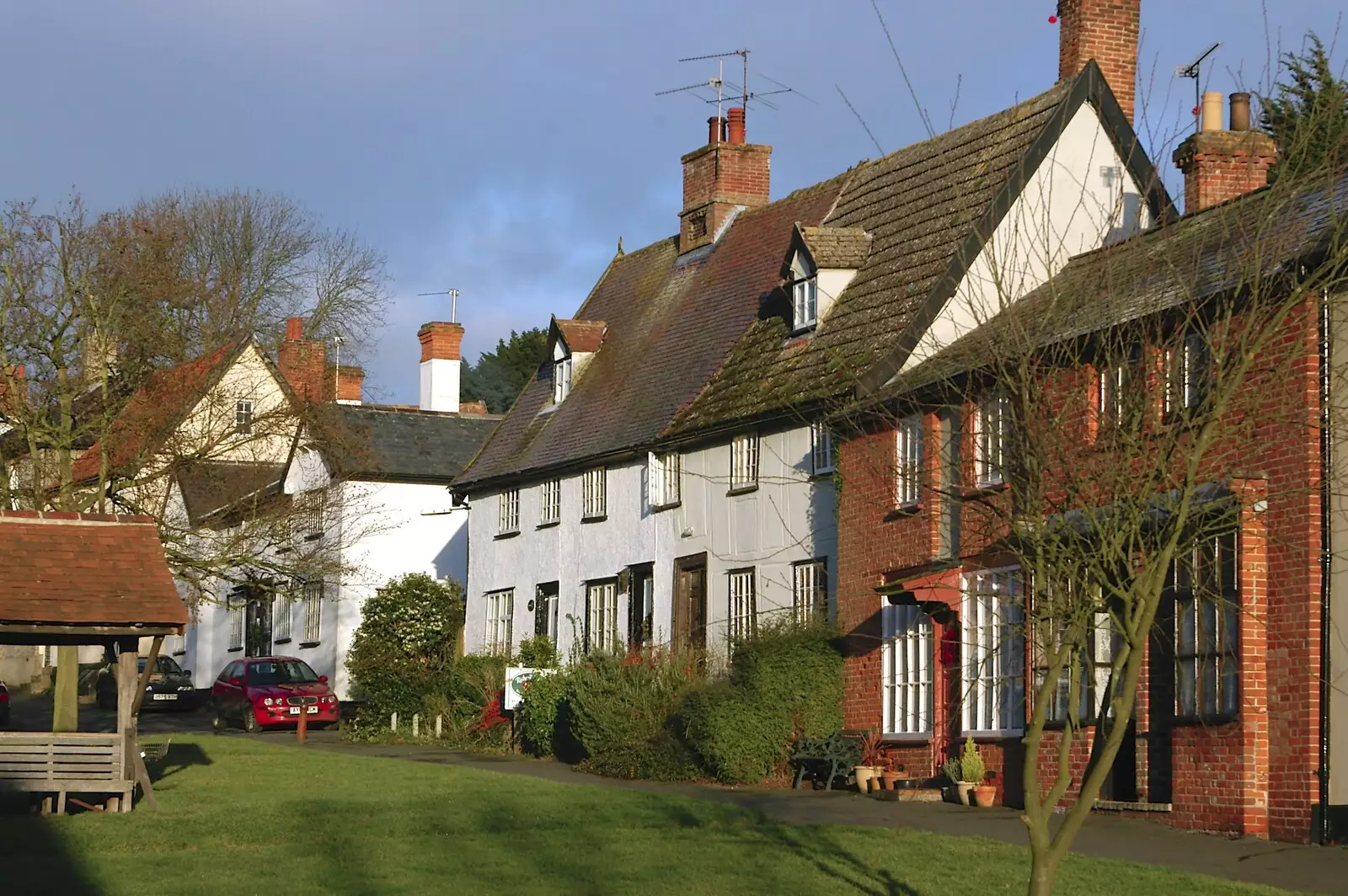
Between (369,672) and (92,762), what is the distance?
15.3 m

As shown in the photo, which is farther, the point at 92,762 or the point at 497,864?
the point at 92,762

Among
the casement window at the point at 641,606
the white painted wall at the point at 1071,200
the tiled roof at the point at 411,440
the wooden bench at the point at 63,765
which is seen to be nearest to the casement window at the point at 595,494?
the casement window at the point at 641,606

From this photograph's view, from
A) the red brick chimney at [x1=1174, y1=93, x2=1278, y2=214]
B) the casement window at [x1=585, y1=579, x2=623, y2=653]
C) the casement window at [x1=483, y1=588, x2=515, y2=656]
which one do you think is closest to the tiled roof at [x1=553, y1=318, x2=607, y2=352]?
the casement window at [x1=483, y1=588, x2=515, y2=656]

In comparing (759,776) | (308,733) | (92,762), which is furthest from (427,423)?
(92,762)

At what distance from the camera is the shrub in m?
35.6

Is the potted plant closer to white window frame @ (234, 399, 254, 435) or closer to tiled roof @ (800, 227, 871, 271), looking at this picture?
tiled roof @ (800, 227, 871, 271)

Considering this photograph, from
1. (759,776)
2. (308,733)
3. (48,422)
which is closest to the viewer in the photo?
(759,776)

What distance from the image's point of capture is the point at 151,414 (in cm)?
3106

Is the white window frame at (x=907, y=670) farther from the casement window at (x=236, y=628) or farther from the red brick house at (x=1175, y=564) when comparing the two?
the casement window at (x=236, y=628)

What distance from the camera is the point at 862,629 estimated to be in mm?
25750

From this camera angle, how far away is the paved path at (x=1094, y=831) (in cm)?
1612

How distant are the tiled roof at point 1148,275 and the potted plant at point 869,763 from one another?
8434mm

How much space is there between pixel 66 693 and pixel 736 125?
57.7ft

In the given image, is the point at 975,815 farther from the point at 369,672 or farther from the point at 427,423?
the point at 427,423
